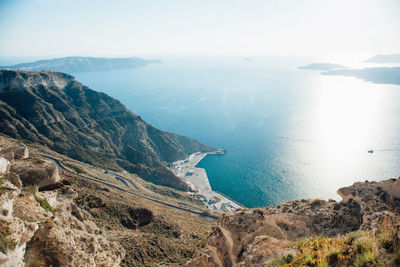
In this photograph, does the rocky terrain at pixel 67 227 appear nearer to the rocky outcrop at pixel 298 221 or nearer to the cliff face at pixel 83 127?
the rocky outcrop at pixel 298 221

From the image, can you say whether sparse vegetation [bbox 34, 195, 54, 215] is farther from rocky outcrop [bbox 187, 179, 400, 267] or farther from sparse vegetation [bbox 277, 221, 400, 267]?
sparse vegetation [bbox 277, 221, 400, 267]

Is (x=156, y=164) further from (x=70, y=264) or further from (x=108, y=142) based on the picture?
(x=70, y=264)

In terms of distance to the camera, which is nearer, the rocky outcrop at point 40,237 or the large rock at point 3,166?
the rocky outcrop at point 40,237

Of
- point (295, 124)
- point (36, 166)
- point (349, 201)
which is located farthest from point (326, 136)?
point (36, 166)

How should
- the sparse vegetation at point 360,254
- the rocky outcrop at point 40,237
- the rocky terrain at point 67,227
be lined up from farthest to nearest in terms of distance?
the rocky terrain at point 67,227 → the rocky outcrop at point 40,237 → the sparse vegetation at point 360,254

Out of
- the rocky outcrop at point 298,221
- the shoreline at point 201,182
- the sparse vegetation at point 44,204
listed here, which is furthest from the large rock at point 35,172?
the shoreline at point 201,182
